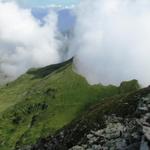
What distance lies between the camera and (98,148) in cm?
7719

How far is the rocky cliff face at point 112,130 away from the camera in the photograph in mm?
69188

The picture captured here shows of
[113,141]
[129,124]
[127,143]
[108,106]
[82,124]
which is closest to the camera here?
[127,143]

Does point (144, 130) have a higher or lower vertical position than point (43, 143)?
lower

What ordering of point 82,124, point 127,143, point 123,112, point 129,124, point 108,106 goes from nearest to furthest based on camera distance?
point 127,143 → point 129,124 → point 123,112 → point 82,124 → point 108,106

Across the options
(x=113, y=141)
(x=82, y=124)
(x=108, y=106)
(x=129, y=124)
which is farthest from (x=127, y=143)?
(x=108, y=106)

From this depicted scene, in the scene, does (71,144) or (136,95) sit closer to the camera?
(71,144)

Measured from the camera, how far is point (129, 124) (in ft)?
264

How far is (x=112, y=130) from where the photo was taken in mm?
81062

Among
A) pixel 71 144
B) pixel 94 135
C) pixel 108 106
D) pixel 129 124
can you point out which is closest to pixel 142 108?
pixel 129 124

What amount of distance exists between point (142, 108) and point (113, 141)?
6930 mm

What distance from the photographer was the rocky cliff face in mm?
69188

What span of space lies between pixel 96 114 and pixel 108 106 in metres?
4.45

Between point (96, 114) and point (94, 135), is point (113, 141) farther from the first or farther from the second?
point (96, 114)

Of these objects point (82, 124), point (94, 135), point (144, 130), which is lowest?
point (144, 130)
